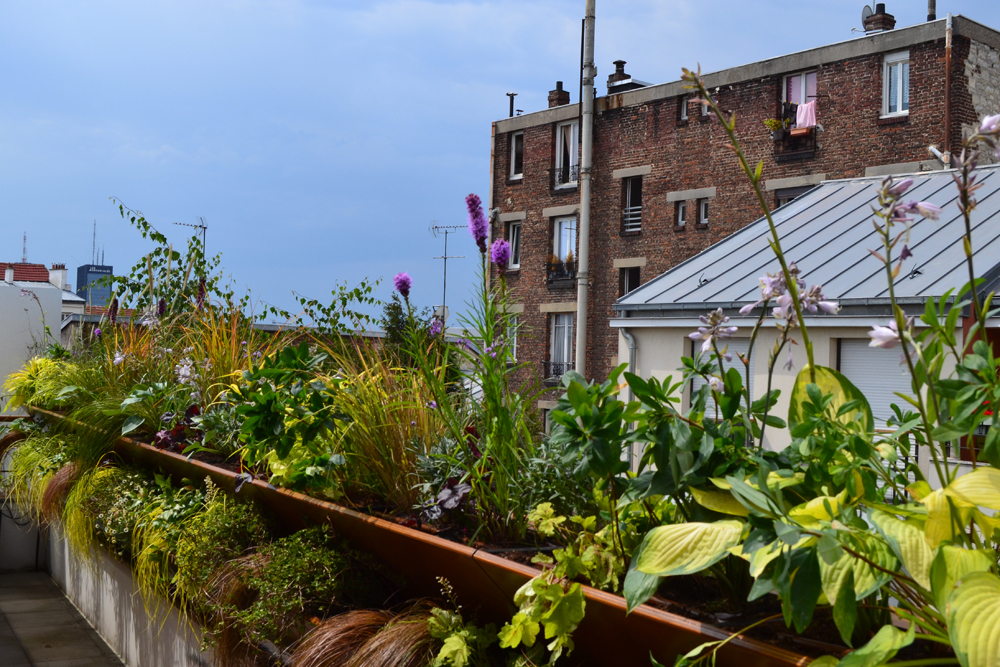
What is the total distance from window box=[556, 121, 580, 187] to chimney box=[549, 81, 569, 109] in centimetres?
145

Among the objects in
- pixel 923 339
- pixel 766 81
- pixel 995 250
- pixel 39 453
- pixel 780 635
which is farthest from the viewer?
pixel 766 81

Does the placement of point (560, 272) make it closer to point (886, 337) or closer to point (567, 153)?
point (567, 153)

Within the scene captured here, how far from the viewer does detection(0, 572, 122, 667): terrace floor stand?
359 cm

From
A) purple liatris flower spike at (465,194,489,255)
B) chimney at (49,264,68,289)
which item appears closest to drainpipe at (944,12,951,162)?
purple liatris flower spike at (465,194,489,255)

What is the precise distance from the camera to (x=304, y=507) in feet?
7.30

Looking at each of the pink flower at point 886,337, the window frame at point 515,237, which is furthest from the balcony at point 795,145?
the pink flower at point 886,337

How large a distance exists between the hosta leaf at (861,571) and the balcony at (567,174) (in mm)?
21834

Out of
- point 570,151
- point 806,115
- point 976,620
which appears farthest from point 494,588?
point 570,151

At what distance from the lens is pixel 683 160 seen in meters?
20.3

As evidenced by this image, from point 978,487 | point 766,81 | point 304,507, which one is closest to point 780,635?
point 978,487

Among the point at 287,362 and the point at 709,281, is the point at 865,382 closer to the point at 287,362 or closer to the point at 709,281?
the point at 709,281

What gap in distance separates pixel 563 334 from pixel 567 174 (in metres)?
4.46

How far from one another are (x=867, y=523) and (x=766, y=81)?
19.6m

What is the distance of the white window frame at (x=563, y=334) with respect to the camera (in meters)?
22.3
